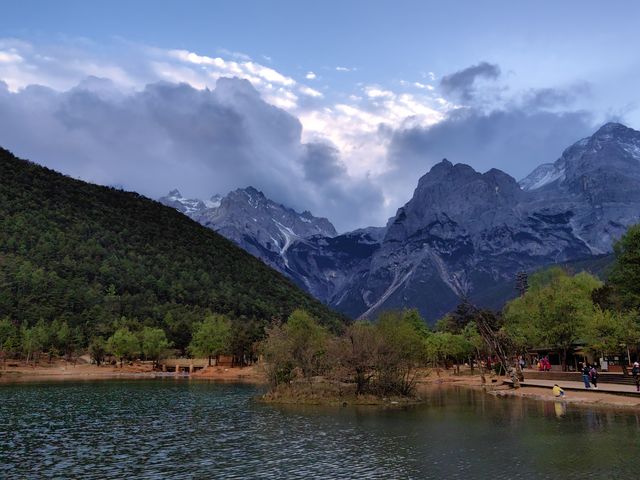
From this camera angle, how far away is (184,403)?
6469 centimetres

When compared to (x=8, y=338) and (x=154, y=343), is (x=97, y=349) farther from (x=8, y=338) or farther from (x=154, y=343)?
(x=8, y=338)

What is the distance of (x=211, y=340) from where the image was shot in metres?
149

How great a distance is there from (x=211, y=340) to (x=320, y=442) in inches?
4638

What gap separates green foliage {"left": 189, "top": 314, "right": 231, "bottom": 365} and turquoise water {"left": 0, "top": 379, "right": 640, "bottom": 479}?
89.8m

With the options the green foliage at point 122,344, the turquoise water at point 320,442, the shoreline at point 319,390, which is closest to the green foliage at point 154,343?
the green foliage at point 122,344

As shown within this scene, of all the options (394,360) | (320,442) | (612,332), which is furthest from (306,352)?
(612,332)

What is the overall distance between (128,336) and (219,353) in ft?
84.4

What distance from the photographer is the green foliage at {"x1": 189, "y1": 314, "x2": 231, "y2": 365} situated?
148 meters

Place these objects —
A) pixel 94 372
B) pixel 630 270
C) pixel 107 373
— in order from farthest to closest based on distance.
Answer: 1. pixel 94 372
2. pixel 107 373
3. pixel 630 270

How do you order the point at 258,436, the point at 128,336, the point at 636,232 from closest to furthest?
the point at 258,436, the point at 636,232, the point at 128,336

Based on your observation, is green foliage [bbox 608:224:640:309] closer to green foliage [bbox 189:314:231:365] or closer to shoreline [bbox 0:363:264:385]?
shoreline [bbox 0:363:264:385]

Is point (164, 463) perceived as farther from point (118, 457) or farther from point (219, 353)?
point (219, 353)

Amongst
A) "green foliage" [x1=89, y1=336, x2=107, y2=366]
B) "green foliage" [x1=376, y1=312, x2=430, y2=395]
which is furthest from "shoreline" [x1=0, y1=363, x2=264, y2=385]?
"green foliage" [x1=376, y1=312, x2=430, y2=395]

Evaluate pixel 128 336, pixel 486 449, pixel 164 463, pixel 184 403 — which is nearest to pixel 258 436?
pixel 164 463
